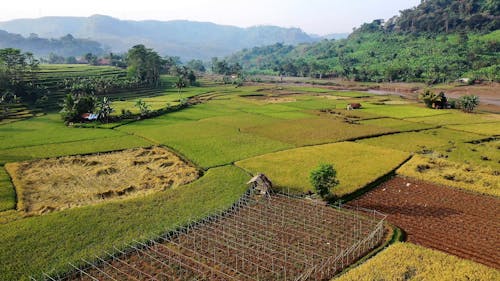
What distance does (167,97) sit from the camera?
104 meters

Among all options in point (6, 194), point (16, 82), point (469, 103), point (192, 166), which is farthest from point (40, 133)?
point (469, 103)

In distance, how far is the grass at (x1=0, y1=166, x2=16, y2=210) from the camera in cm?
3377

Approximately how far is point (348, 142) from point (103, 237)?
122 ft

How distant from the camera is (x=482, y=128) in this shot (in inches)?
2530

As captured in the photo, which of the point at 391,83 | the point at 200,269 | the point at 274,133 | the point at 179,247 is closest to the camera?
the point at 200,269

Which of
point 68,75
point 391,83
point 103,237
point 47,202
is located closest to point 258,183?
point 103,237

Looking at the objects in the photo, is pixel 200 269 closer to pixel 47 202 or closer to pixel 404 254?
pixel 404 254

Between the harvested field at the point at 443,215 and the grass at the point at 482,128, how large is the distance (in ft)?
96.4

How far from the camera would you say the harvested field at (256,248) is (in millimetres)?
23844

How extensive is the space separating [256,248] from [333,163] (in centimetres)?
2113

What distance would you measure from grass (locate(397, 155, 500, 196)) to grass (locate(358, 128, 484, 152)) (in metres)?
6.49

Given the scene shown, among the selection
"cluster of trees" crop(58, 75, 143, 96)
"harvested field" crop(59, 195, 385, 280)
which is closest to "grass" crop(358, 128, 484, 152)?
"harvested field" crop(59, 195, 385, 280)

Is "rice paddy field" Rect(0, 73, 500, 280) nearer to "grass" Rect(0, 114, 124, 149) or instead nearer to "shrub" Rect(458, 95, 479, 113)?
"grass" Rect(0, 114, 124, 149)

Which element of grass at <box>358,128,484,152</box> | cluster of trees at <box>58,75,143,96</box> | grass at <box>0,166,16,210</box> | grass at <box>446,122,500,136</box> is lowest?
grass at <box>0,166,16,210</box>
